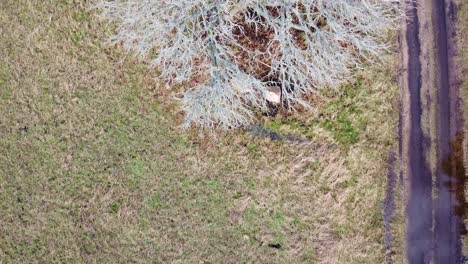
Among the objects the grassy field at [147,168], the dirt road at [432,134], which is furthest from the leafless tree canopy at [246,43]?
the dirt road at [432,134]

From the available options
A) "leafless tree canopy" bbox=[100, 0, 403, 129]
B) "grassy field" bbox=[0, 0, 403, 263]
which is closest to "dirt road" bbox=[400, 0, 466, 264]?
"grassy field" bbox=[0, 0, 403, 263]

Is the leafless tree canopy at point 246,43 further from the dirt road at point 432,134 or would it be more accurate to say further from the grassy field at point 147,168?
the dirt road at point 432,134

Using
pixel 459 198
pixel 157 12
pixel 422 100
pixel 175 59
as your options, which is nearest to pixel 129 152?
pixel 175 59

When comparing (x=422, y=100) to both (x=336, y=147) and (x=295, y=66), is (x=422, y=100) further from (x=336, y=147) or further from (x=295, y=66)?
(x=295, y=66)

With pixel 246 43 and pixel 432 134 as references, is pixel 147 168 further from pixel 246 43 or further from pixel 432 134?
pixel 432 134

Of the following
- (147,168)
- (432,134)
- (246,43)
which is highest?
(246,43)

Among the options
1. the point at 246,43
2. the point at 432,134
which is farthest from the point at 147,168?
→ the point at 432,134
